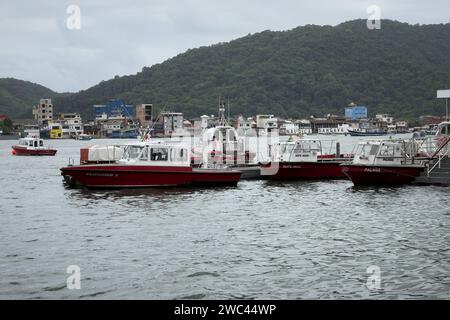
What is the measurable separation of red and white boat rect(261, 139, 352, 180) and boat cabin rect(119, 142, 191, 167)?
8732mm

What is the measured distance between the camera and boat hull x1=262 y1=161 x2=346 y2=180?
45.7m

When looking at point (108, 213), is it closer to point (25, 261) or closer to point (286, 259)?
point (25, 261)

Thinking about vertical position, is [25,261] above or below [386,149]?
below

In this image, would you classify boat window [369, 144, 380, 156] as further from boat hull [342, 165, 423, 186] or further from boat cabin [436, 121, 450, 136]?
boat cabin [436, 121, 450, 136]

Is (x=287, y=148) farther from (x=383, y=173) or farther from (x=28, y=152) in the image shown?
(x=28, y=152)

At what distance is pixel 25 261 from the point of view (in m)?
19.5

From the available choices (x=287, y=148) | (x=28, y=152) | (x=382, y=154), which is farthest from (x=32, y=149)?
(x=382, y=154)

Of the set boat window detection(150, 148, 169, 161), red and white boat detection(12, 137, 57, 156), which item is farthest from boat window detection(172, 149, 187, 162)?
red and white boat detection(12, 137, 57, 156)

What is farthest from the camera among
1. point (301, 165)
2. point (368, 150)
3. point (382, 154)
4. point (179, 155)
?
point (301, 165)

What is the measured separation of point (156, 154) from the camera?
39.1 m

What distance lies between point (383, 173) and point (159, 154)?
1421 centimetres
